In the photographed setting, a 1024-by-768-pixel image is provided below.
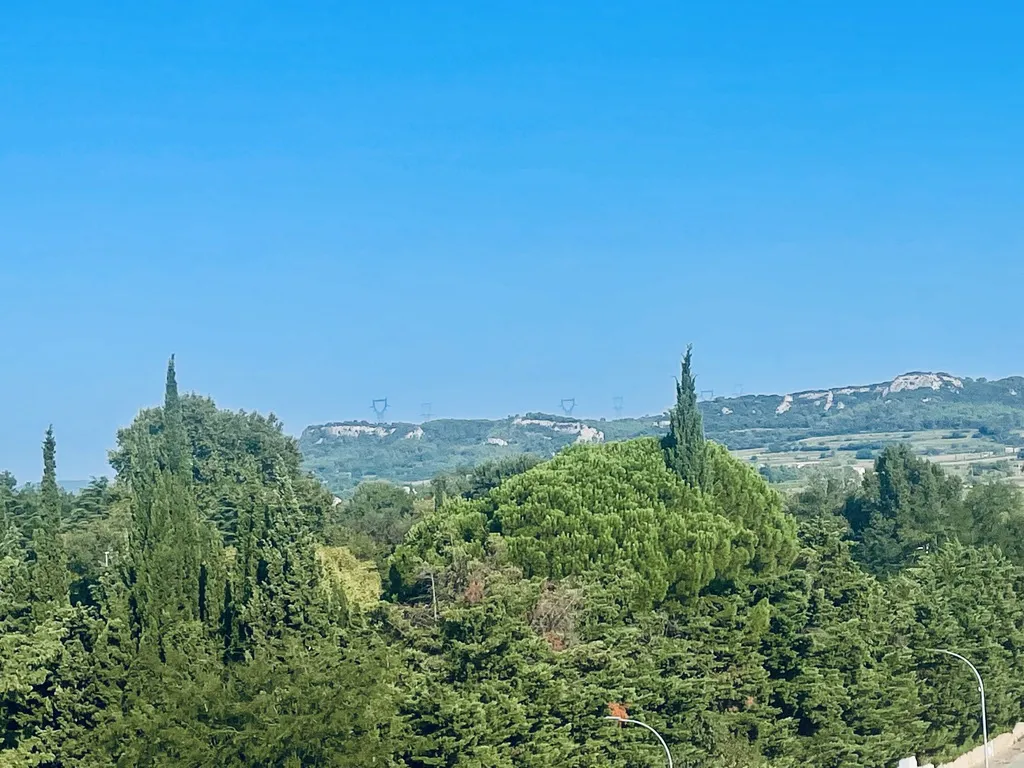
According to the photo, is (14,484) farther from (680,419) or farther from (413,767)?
(413,767)

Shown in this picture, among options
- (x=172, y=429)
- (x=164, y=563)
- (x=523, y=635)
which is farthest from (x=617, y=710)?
(x=172, y=429)

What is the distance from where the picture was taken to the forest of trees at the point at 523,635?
44688 millimetres

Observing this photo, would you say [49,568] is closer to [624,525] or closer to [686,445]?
[624,525]

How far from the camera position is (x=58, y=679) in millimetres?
46969

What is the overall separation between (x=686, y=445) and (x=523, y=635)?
2854cm

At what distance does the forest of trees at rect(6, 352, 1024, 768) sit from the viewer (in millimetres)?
44688

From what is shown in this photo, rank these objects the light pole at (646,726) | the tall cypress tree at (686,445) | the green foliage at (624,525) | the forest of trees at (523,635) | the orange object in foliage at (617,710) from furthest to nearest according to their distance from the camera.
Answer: the tall cypress tree at (686,445)
the green foliage at (624,525)
the orange object in foliage at (617,710)
the light pole at (646,726)
the forest of trees at (523,635)

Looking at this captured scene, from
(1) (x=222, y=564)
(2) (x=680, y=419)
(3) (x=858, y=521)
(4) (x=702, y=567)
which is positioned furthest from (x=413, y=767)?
(3) (x=858, y=521)

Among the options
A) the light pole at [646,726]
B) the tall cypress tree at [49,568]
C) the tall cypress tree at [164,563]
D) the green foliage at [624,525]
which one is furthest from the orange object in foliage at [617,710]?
the tall cypress tree at [49,568]

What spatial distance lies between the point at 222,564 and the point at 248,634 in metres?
4.50

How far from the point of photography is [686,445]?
76.4 meters

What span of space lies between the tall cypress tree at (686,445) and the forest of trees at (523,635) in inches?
5.8

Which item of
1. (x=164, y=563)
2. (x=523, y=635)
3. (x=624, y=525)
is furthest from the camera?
(x=624, y=525)

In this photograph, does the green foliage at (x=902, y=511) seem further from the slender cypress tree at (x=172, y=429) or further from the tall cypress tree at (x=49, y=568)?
the tall cypress tree at (x=49, y=568)
